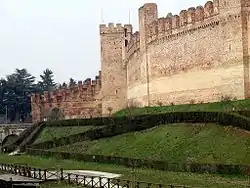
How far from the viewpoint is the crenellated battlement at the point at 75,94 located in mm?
65062

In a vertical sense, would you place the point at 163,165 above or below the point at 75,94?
below

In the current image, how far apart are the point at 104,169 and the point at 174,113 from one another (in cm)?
803

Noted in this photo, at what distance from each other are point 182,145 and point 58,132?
20.9 metres

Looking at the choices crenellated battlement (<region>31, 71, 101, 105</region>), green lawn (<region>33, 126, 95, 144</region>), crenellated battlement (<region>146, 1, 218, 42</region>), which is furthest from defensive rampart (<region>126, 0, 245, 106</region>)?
crenellated battlement (<region>31, 71, 101, 105</region>)

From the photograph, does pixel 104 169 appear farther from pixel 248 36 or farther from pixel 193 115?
pixel 248 36

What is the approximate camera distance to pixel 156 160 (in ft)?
99.5

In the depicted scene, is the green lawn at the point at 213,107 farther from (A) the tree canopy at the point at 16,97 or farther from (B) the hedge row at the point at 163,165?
(A) the tree canopy at the point at 16,97

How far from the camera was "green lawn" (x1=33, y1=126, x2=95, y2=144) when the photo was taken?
4884 cm

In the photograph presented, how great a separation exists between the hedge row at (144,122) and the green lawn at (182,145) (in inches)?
15.8

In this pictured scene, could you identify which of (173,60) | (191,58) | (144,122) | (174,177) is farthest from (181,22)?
(174,177)

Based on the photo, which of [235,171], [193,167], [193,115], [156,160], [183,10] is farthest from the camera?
[183,10]

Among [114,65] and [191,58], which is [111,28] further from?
[191,58]

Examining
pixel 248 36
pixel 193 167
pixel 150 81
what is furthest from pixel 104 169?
pixel 150 81

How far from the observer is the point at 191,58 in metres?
42.8
